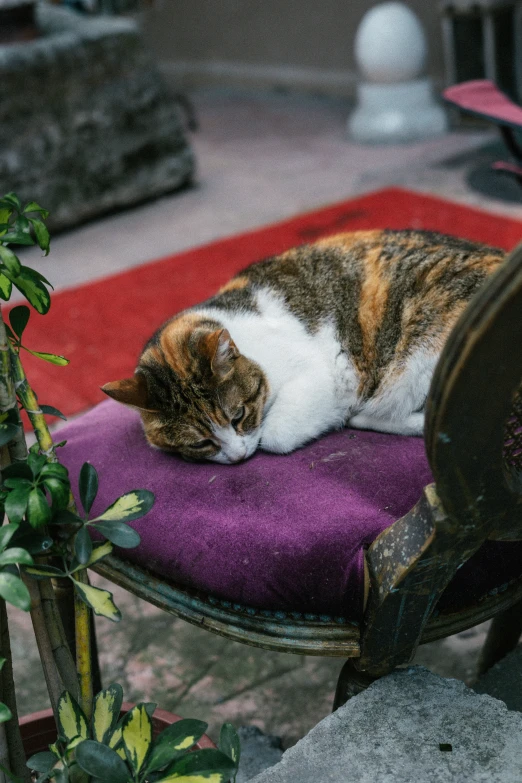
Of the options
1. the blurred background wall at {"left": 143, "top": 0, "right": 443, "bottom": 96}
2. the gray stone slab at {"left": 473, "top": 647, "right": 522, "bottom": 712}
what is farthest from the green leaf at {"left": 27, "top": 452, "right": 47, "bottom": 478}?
the blurred background wall at {"left": 143, "top": 0, "right": 443, "bottom": 96}

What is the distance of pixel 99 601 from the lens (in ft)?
2.73

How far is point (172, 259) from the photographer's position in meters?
3.69

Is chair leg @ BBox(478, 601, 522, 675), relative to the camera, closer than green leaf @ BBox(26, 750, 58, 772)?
No

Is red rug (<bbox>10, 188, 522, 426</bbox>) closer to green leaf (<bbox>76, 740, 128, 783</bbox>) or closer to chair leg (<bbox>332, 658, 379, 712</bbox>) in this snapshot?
chair leg (<bbox>332, 658, 379, 712</bbox>)

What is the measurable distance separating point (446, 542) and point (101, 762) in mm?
405

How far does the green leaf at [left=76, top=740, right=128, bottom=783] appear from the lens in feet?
A: 2.64

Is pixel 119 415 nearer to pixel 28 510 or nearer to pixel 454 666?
pixel 28 510

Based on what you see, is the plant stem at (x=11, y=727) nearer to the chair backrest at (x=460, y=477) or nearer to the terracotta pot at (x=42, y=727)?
the terracotta pot at (x=42, y=727)

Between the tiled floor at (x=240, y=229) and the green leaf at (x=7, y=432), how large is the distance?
3.18 ft

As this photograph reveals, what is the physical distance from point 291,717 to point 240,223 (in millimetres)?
2781

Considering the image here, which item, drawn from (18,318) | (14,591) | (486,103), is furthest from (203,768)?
(486,103)

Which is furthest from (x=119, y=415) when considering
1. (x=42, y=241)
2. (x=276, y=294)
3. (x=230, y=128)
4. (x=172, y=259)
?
(x=230, y=128)

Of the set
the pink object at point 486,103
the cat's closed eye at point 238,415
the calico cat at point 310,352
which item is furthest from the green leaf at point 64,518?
the pink object at point 486,103

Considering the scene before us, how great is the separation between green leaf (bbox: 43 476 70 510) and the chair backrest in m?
0.35
